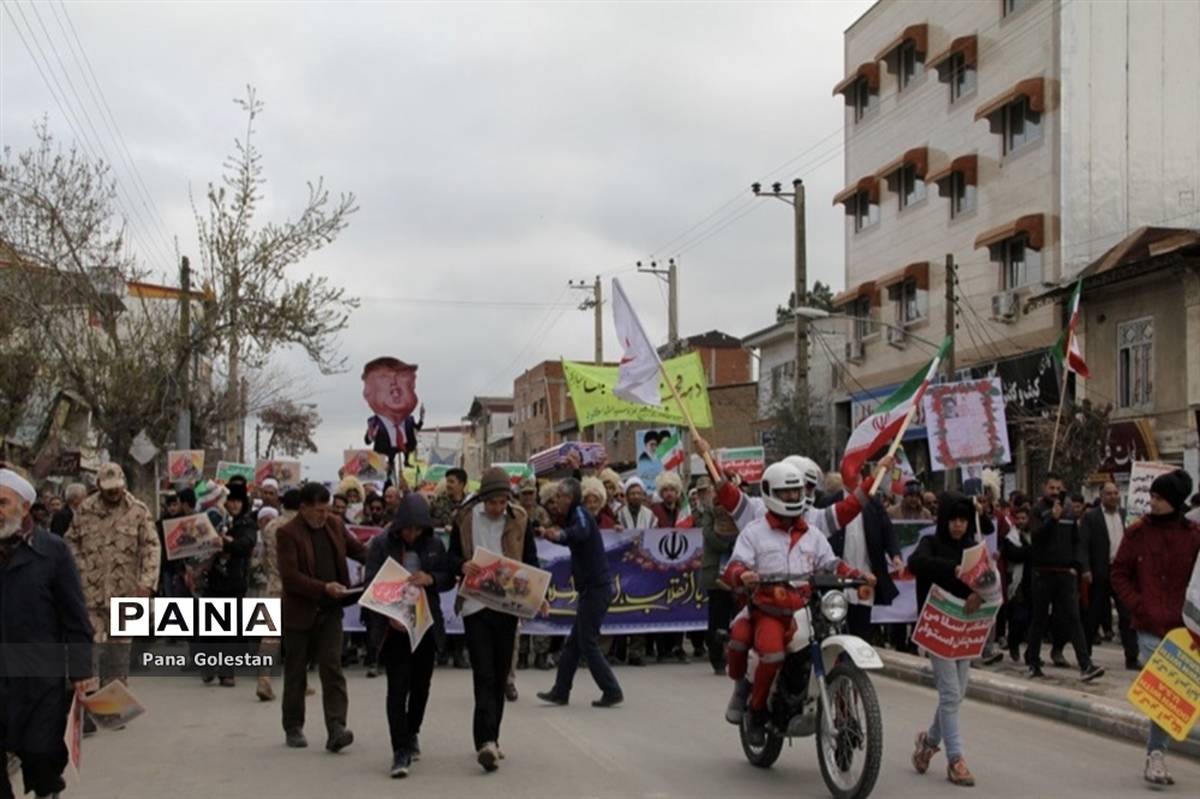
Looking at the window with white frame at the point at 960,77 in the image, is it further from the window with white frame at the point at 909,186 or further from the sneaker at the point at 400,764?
the sneaker at the point at 400,764

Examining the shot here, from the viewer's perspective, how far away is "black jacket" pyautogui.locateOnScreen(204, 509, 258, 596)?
1384 cm

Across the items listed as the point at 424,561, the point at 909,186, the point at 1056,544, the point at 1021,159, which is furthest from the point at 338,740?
the point at 909,186

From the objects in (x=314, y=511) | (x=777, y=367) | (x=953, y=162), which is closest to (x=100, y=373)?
(x=314, y=511)

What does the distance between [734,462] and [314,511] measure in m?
20.3

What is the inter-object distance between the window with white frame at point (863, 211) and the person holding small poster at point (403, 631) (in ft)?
118

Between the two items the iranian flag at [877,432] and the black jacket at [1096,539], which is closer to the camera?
the iranian flag at [877,432]

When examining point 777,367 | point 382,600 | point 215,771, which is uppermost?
point 777,367

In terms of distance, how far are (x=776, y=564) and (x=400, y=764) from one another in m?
2.74

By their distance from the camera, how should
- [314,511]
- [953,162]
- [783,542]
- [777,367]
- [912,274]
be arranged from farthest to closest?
1. [777,367]
2. [912,274]
3. [953,162]
4. [314,511]
5. [783,542]

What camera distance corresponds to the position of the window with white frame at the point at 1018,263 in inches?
1336

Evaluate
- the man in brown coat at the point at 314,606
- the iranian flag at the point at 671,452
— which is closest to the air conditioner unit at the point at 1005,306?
Answer: the iranian flag at the point at 671,452

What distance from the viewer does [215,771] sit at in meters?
9.22

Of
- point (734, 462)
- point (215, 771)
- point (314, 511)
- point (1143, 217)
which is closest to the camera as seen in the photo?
point (215, 771)

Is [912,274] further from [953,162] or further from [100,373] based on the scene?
[100,373]
